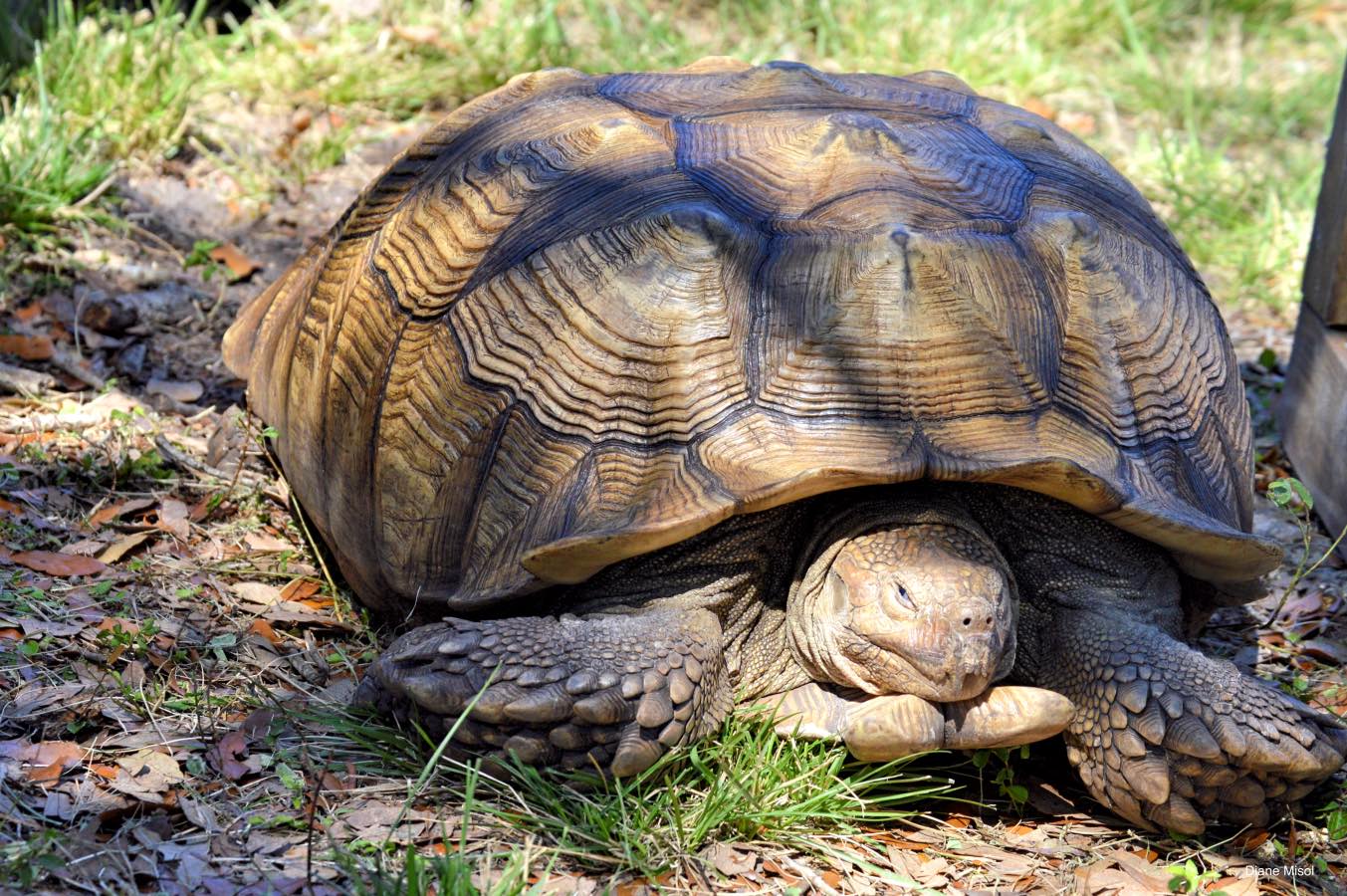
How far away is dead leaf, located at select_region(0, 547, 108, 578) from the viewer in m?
3.63

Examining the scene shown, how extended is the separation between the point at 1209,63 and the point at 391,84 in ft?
16.0

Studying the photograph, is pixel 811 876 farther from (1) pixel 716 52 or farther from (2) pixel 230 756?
(1) pixel 716 52

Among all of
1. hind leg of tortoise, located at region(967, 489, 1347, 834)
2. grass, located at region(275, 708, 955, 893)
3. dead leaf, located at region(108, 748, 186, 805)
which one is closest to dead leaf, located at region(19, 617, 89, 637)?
dead leaf, located at region(108, 748, 186, 805)

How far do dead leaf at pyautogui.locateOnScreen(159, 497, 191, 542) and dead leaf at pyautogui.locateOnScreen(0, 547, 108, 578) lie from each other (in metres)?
0.30

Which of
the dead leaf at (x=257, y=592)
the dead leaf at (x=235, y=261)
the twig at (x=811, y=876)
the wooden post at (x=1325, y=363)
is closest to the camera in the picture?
the twig at (x=811, y=876)

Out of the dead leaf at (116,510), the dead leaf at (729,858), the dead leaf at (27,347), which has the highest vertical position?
the dead leaf at (27,347)

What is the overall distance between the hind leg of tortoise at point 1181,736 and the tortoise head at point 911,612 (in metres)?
0.24

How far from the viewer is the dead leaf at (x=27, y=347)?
466cm

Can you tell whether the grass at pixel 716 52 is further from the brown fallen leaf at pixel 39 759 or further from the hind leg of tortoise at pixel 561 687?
the hind leg of tortoise at pixel 561 687

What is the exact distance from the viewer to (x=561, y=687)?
2.83m

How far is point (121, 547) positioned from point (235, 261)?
1.99 meters

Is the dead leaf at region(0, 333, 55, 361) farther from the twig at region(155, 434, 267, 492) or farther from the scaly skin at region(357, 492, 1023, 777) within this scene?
the scaly skin at region(357, 492, 1023, 777)

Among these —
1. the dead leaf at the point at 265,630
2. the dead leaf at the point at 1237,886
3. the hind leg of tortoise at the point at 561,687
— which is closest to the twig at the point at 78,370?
the dead leaf at the point at 265,630

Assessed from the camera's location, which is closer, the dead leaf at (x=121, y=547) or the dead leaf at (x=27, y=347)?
the dead leaf at (x=121, y=547)
